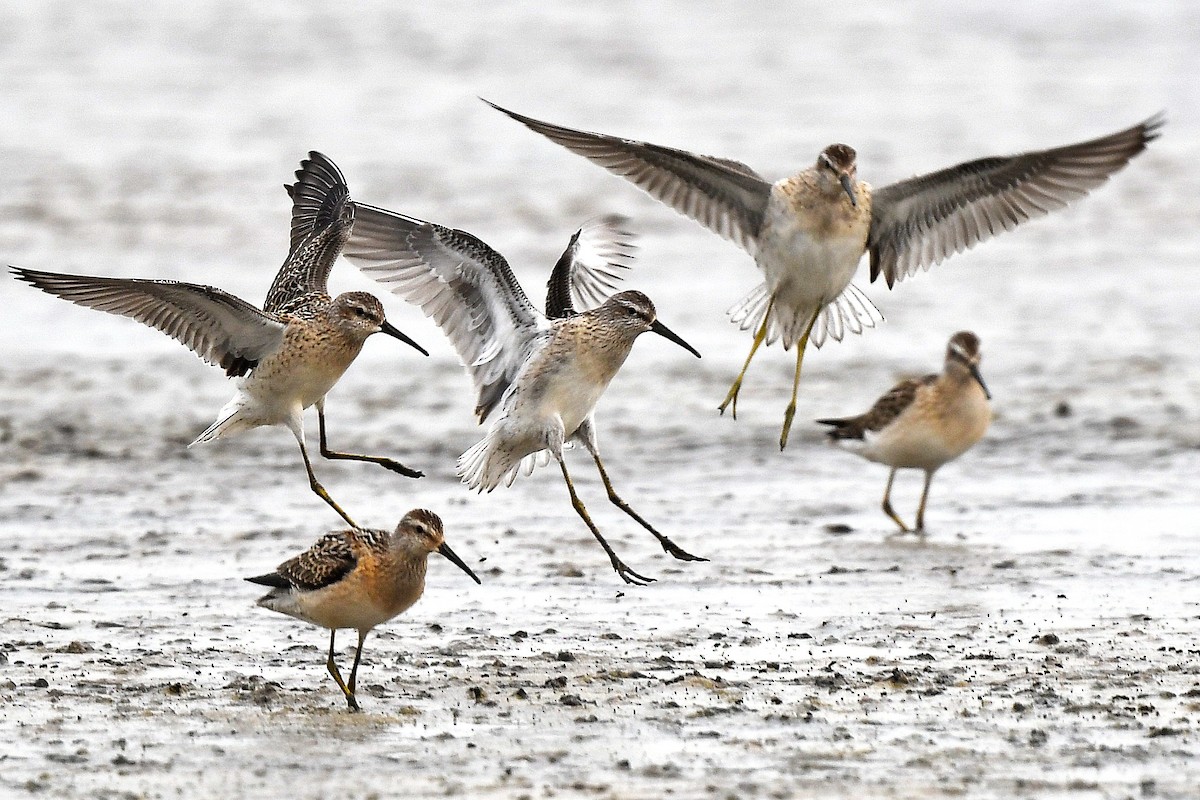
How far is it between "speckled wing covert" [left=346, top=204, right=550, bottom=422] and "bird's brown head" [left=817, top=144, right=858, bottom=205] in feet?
5.11

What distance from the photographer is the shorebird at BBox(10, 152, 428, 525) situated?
8547mm

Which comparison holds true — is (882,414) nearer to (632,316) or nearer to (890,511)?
(890,511)

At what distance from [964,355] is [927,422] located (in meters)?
0.72

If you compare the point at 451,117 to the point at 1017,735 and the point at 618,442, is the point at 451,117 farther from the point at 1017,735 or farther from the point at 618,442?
the point at 1017,735

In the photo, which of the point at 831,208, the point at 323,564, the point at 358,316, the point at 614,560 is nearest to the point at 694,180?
the point at 831,208

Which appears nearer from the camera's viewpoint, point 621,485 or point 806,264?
point 806,264

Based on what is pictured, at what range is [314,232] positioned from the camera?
399 inches

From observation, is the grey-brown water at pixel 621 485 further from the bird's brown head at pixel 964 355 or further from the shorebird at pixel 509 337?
the bird's brown head at pixel 964 355

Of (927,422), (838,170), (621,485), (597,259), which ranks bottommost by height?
(621,485)

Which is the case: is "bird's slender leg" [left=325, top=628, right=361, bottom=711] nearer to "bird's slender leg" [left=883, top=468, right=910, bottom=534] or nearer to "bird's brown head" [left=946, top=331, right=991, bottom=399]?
"bird's slender leg" [left=883, top=468, right=910, bottom=534]

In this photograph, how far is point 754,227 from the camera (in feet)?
31.7

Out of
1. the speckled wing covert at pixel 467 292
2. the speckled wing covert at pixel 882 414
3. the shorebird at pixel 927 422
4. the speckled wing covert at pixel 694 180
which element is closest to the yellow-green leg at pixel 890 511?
the shorebird at pixel 927 422

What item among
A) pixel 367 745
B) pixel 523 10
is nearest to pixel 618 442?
pixel 367 745

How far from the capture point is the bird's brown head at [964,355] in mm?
11469
